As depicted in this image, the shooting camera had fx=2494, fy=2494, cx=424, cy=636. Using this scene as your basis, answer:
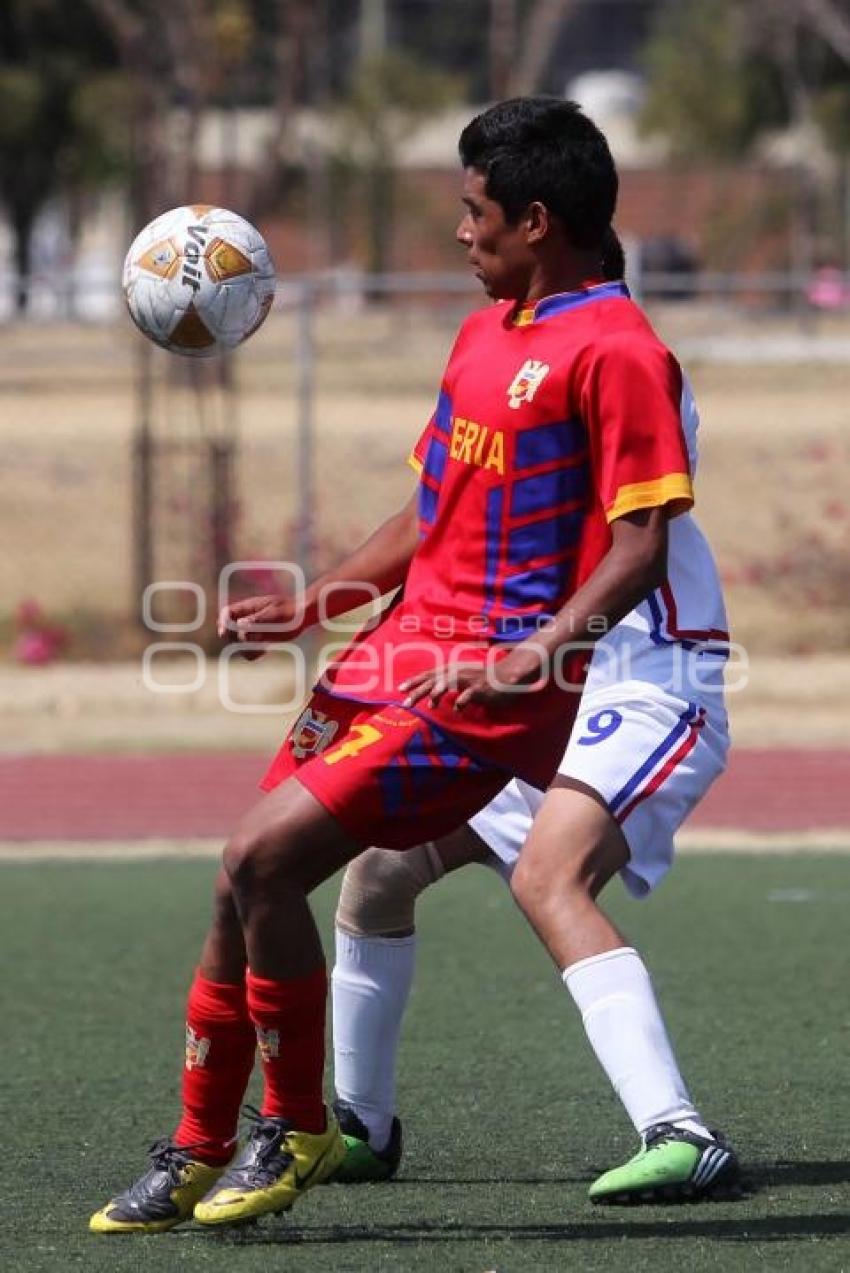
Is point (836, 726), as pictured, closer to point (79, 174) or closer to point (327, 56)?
point (79, 174)

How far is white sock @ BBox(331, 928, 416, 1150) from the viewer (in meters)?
5.51

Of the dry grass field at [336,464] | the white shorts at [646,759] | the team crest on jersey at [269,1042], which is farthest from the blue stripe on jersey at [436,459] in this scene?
the dry grass field at [336,464]

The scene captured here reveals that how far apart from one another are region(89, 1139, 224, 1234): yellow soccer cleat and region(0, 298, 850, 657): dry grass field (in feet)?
37.6

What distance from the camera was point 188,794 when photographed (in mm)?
12586

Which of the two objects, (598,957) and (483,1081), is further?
(483,1081)

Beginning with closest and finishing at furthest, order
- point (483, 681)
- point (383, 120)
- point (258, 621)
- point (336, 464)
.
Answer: point (483, 681), point (258, 621), point (336, 464), point (383, 120)

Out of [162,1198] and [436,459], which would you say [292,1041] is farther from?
[436,459]

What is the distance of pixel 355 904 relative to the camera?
18.1ft

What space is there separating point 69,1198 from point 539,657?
1.56m

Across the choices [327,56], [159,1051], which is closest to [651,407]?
[159,1051]

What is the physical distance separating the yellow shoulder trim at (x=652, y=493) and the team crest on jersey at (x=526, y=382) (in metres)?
0.27

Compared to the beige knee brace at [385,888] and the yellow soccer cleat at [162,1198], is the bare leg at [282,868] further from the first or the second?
the beige knee brace at [385,888]

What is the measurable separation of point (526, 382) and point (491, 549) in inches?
12.9

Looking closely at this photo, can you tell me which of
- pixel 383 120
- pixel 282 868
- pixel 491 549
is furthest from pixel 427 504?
pixel 383 120
